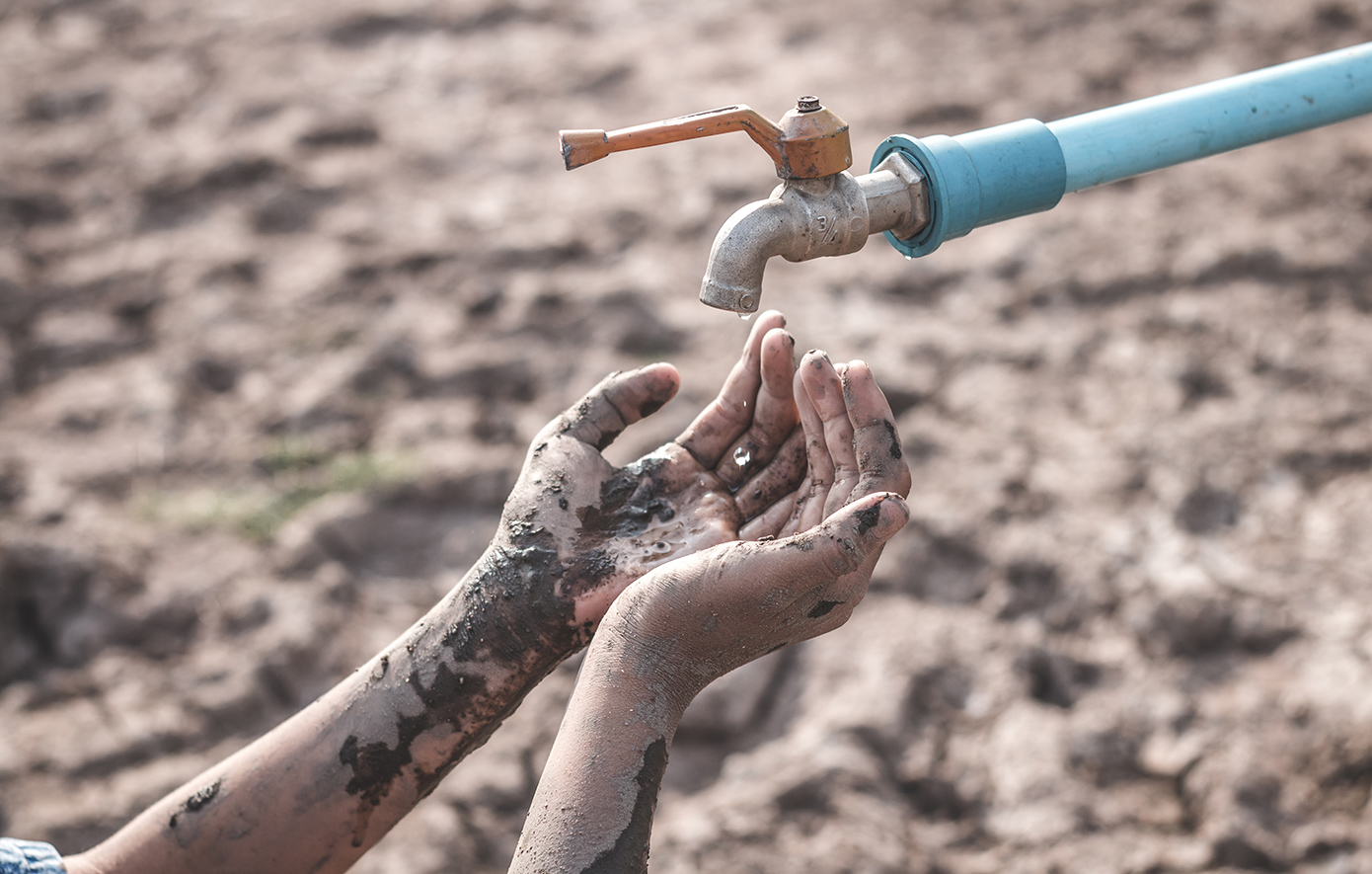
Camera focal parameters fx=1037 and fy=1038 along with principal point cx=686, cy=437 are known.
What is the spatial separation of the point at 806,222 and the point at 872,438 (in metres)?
0.33

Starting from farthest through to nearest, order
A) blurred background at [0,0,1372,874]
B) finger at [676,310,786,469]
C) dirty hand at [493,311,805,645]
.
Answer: blurred background at [0,0,1372,874] → finger at [676,310,786,469] → dirty hand at [493,311,805,645]

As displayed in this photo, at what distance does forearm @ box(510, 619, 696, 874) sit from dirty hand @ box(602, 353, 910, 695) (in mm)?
28

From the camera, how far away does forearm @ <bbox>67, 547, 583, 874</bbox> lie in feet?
5.20

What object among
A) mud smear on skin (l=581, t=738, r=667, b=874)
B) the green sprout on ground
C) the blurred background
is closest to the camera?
mud smear on skin (l=581, t=738, r=667, b=874)

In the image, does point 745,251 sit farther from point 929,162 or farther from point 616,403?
point 616,403

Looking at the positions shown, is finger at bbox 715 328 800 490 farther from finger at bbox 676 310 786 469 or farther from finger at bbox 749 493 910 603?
finger at bbox 749 493 910 603

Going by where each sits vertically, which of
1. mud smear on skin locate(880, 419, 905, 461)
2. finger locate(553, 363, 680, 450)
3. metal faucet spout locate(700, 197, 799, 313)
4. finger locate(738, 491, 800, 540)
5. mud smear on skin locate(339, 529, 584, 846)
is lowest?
mud smear on skin locate(339, 529, 584, 846)

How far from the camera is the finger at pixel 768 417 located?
170cm

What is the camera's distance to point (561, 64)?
460cm

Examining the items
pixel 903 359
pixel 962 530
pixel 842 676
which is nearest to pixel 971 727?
pixel 842 676

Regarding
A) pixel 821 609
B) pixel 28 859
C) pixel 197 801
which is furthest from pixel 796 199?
pixel 28 859

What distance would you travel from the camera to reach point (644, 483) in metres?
1.76

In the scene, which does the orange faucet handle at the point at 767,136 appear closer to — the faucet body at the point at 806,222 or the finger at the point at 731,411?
the faucet body at the point at 806,222

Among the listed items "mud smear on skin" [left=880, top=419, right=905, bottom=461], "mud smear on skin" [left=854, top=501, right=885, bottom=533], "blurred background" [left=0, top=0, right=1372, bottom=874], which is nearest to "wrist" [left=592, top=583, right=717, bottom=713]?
"mud smear on skin" [left=854, top=501, right=885, bottom=533]
